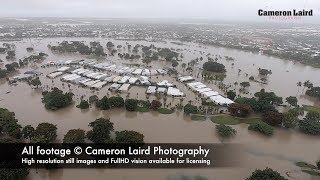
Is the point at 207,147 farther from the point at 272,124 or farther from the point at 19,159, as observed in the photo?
the point at 19,159

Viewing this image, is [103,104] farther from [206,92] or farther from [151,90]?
[206,92]

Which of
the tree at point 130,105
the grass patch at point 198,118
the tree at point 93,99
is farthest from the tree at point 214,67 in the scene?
the tree at point 93,99

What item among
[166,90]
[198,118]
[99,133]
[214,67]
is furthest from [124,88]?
[214,67]

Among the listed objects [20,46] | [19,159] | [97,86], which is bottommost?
[19,159]

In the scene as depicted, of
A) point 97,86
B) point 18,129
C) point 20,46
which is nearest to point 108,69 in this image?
point 97,86

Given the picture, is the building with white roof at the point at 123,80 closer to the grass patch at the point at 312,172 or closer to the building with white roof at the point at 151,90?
the building with white roof at the point at 151,90

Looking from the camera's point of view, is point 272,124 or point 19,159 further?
point 272,124

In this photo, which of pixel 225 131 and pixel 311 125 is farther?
pixel 311 125
